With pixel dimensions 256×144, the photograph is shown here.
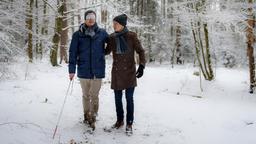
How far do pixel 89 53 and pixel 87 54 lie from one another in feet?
0.14

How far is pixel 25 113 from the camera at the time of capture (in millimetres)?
7434

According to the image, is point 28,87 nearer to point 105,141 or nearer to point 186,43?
point 105,141

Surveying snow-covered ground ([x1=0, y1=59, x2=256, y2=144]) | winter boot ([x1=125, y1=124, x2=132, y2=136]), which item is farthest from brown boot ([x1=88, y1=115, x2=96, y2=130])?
winter boot ([x1=125, y1=124, x2=132, y2=136])

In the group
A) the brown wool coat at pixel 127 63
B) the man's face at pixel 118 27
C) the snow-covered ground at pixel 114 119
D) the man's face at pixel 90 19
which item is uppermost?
the man's face at pixel 90 19

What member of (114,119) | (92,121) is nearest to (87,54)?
(92,121)

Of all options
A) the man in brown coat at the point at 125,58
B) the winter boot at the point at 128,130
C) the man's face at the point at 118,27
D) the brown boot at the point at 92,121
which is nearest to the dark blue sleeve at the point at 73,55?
the man in brown coat at the point at 125,58

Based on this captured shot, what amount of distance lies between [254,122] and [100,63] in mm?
3873

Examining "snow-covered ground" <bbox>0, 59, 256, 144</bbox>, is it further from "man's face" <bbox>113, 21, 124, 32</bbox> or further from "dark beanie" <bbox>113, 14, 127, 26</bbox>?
"dark beanie" <bbox>113, 14, 127, 26</bbox>

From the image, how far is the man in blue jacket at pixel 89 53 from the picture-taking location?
6664 millimetres

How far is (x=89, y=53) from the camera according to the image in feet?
22.1

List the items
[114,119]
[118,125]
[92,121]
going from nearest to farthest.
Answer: [92,121]
[118,125]
[114,119]

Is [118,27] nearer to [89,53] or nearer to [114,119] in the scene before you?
[89,53]

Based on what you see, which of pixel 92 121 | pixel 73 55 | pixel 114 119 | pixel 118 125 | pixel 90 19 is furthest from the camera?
pixel 114 119

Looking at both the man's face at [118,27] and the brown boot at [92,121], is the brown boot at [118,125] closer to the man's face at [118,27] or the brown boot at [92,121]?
the brown boot at [92,121]
